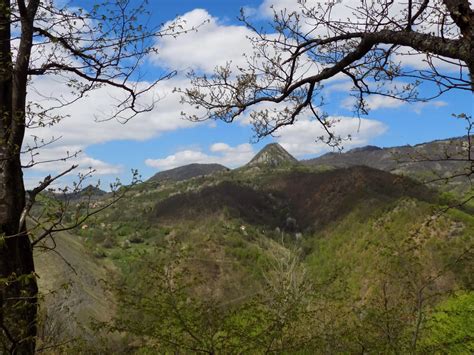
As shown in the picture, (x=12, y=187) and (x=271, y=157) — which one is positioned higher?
(x=271, y=157)

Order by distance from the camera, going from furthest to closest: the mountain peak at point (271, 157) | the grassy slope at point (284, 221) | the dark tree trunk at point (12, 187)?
the mountain peak at point (271, 157) → the grassy slope at point (284, 221) → the dark tree trunk at point (12, 187)

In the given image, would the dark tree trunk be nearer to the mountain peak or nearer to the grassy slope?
the grassy slope

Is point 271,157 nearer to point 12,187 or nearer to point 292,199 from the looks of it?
point 292,199

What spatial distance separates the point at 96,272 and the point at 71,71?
5391 cm

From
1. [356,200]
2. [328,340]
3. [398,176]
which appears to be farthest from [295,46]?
[356,200]

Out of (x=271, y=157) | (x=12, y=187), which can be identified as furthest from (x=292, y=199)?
(x=12, y=187)

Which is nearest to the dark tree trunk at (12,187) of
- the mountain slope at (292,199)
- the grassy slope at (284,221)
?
the grassy slope at (284,221)

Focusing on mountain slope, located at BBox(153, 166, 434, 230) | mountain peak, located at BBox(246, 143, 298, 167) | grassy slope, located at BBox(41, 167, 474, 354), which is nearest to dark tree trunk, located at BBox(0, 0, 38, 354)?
grassy slope, located at BBox(41, 167, 474, 354)

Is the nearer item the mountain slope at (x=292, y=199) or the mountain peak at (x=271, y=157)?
the mountain slope at (x=292, y=199)

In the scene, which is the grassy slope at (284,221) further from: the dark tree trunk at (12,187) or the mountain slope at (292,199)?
the dark tree trunk at (12,187)

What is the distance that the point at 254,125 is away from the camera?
6.39 metres

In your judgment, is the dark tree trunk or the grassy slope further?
the grassy slope

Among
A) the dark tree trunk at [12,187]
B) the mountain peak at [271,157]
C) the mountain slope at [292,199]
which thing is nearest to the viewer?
the dark tree trunk at [12,187]

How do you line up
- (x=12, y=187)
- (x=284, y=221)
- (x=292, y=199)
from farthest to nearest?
(x=292, y=199), (x=284, y=221), (x=12, y=187)
